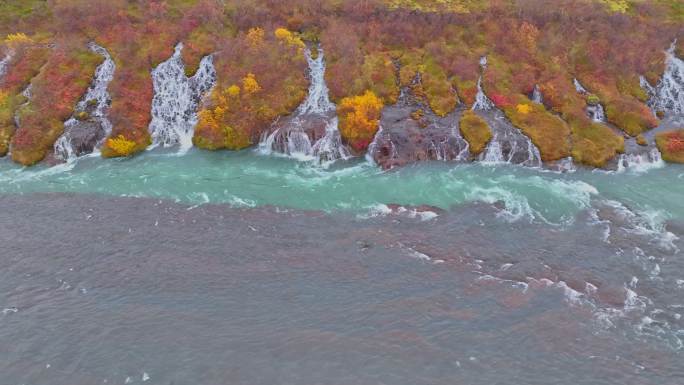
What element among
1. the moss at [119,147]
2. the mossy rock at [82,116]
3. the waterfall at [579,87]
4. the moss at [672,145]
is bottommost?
the moss at [119,147]

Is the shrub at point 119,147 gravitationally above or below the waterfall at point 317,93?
below

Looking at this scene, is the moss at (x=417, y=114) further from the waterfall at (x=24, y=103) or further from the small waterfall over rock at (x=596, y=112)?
the waterfall at (x=24, y=103)

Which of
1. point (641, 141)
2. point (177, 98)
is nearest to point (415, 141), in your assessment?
point (641, 141)

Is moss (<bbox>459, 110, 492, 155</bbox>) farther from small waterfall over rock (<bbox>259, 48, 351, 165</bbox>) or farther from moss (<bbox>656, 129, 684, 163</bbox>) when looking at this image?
moss (<bbox>656, 129, 684, 163</bbox>)

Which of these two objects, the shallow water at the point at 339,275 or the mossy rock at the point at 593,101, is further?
the mossy rock at the point at 593,101

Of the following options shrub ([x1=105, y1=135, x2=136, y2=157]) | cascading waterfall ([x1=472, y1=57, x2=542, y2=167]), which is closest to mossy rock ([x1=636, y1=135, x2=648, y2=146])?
cascading waterfall ([x1=472, y1=57, x2=542, y2=167])

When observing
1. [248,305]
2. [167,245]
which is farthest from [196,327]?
[167,245]

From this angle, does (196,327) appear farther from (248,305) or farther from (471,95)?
(471,95)

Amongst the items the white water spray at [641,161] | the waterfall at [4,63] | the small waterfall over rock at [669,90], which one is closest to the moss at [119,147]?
the waterfall at [4,63]
